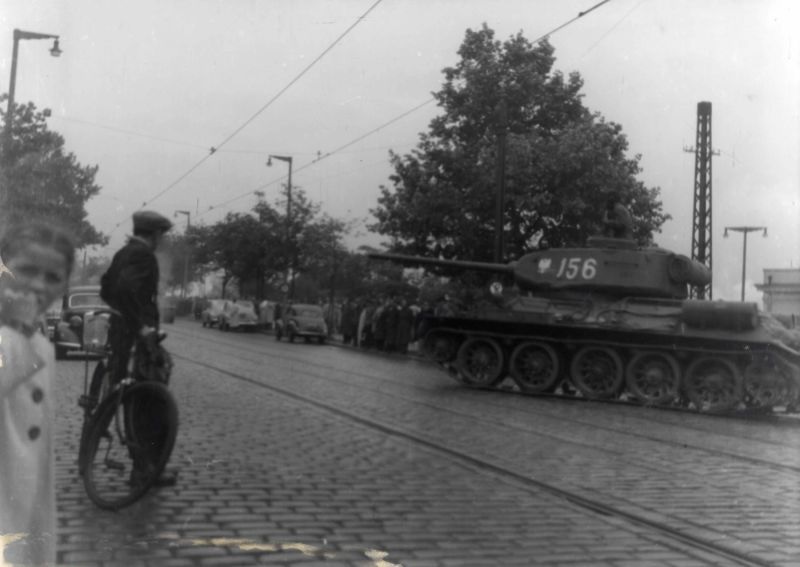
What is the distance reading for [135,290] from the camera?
5.91 metres

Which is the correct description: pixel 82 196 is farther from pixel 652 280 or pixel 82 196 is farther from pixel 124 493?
pixel 652 280

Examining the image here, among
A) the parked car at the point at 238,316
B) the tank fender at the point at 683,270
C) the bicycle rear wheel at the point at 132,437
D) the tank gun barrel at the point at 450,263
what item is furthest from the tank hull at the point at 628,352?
the parked car at the point at 238,316

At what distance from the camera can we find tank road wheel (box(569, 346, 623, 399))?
53.4 feet

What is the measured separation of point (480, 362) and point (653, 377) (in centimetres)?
292

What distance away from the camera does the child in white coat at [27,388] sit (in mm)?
2582

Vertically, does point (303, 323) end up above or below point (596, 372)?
above

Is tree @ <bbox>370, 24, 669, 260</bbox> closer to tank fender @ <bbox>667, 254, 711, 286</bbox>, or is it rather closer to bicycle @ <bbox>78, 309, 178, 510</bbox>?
tank fender @ <bbox>667, 254, 711, 286</bbox>

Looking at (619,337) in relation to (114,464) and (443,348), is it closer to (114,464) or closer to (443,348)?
(443,348)

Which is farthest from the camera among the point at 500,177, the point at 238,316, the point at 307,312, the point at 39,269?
the point at 238,316

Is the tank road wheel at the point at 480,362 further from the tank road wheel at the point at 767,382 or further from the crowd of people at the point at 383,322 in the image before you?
the crowd of people at the point at 383,322

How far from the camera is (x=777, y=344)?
14977 millimetres

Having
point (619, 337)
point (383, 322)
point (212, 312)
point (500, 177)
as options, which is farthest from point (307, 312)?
point (619, 337)

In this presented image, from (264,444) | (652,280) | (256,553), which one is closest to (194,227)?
(652,280)

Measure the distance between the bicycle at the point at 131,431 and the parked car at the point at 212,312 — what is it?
121 ft
